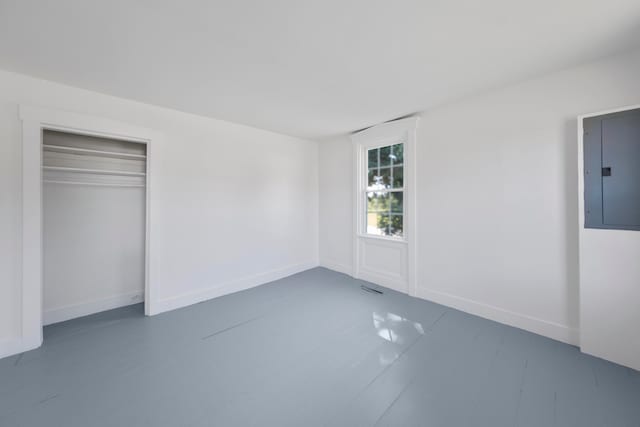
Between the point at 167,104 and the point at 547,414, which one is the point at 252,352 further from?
the point at 167,104

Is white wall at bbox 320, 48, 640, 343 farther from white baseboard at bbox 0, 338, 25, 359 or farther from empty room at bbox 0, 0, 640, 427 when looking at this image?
white baseboard at bbox 0, 338, 25, 359

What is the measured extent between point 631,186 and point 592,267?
26.9 inches

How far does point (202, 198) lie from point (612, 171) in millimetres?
4111

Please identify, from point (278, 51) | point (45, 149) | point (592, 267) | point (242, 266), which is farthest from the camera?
point (242, 266)

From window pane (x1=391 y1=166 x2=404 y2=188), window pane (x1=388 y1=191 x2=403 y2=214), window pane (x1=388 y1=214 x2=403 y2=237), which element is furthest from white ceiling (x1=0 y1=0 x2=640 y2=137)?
window pane (x1=388 y1=214 x2=403 y2=237)

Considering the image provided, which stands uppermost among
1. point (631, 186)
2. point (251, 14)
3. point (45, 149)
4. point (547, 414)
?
point (251, 14)

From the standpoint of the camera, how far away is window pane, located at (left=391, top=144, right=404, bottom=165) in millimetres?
3611

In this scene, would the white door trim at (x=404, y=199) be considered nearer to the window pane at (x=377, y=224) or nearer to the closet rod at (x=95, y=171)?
the window pane at (x=377, y=224)

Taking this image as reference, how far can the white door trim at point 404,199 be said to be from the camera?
10.9 feet

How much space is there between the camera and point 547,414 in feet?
4.91

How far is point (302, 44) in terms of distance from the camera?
179 centimetres

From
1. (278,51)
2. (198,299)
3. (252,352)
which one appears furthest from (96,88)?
(252,352)

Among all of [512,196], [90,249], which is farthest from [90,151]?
[512,196]

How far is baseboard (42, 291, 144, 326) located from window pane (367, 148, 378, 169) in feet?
12.3
